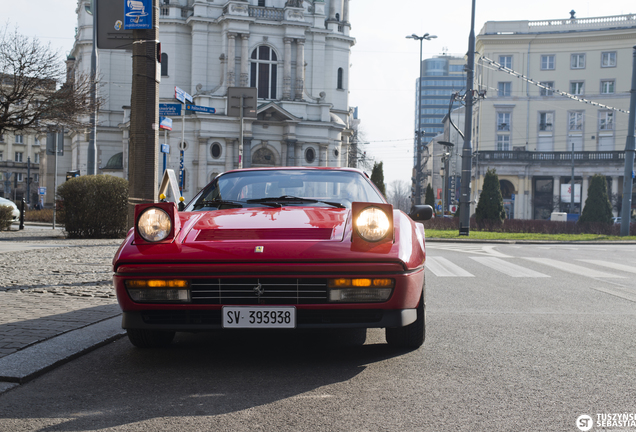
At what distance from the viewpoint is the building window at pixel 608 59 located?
6238cm

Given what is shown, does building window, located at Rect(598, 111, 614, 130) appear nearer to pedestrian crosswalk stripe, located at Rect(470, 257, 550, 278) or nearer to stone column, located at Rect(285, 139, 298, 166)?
stone column, located at Rect(285, 139, 298, 166)

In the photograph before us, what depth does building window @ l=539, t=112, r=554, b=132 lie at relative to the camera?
63750 mm

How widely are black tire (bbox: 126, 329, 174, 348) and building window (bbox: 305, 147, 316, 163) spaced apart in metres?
52.4

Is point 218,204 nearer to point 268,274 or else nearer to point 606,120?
point 268,274

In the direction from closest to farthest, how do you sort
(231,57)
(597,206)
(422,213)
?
(422,213) < (597,206) < (231,57)

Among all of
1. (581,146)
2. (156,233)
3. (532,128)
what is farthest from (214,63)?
(156,233)

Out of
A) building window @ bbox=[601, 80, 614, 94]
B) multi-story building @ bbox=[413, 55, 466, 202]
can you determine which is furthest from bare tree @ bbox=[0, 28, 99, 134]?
multi-story building @ bbox=[413, 55, 466, 202]

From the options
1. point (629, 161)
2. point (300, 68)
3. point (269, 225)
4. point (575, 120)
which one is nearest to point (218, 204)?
point (269, 225)

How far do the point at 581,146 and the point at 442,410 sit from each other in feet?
214

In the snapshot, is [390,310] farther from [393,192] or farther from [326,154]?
[393,192]

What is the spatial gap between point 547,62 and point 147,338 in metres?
64.9

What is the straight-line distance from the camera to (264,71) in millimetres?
59281

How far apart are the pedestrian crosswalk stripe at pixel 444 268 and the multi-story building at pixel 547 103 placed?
48.6 m

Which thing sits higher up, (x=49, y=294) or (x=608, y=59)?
(x=608, y=59)
